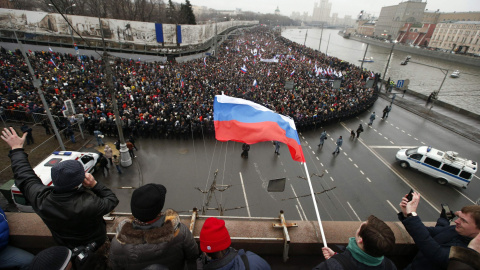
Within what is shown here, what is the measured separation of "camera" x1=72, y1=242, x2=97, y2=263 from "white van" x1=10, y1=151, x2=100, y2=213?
711 centimetres

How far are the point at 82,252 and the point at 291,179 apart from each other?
10601 mm

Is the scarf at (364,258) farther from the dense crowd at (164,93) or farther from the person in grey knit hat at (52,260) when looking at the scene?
the dense crowd at (164,93)

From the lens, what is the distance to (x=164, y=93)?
1995 centimetres

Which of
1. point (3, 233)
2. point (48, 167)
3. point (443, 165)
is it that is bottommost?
point (443, 165)

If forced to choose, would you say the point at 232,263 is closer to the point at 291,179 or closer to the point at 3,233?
the point at 3,233

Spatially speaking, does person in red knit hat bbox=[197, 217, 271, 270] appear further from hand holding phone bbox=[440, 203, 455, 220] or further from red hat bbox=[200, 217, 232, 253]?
hand holding phone bbox=[440, 203, 455, 220]

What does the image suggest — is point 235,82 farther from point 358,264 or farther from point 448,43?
point 448,43

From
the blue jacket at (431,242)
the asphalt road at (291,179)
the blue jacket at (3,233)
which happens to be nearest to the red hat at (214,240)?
the blue jacket at (431,242)

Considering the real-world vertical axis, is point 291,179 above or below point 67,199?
below

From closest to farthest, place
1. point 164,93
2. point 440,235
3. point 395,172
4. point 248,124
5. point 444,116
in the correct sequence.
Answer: point 440,235 → point 248,124 → point 395,172 → point 164,93 → point 444,116

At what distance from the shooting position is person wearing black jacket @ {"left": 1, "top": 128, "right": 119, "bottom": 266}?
79.4 inches

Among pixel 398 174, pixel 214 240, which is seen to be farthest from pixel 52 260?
pixel 398 174

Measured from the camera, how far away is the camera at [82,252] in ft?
6.62

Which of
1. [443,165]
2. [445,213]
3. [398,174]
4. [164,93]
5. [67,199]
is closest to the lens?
[67,199]
